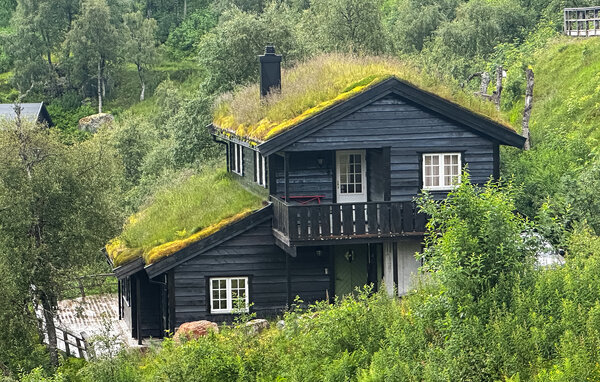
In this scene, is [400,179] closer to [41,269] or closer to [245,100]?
[245,100]

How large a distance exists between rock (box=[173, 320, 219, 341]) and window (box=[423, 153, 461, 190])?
7.34 metres

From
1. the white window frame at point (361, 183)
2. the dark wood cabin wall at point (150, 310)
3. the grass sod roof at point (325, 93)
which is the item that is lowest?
the dark wood cabin wall at point (150, 310)

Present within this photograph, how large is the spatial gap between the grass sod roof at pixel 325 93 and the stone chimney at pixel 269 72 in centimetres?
29

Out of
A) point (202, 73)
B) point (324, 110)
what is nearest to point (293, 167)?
point (324, 110)

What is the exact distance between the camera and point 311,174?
94.4ft

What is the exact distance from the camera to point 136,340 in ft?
95.1

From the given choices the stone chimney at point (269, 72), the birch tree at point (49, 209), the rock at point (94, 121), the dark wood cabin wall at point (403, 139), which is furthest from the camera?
the rock at point (94, 121)

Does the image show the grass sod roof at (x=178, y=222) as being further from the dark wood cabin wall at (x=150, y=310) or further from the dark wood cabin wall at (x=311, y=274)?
the dark wood cabin wall at (x=311, y=274)

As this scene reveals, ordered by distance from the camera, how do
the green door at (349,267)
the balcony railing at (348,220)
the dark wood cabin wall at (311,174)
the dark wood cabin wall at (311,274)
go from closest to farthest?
the balcony railing at (348,220) → the dark wood cabin wall at (311,274) → the dark wood cabin wall at (311,174) → the green door at (349,267)

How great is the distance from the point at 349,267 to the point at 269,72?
7008 mm

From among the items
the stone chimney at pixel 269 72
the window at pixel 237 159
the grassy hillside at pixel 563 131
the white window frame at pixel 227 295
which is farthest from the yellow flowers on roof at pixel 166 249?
the grassy hillside at pixel 563 131

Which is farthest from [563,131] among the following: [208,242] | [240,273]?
[208,242]

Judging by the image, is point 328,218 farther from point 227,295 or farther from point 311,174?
point 227,295

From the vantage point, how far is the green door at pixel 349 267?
2898cm
